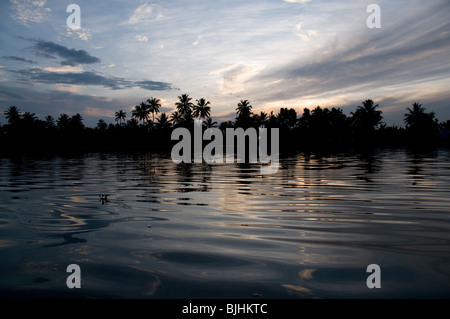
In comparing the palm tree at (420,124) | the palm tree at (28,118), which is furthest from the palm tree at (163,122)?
the palm tree at (420,124)

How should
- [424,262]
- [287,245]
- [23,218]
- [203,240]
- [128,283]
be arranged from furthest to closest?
[23,218] < [203,240] < [287,245] < [424,262] < [128,283]

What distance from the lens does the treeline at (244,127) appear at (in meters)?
58.7

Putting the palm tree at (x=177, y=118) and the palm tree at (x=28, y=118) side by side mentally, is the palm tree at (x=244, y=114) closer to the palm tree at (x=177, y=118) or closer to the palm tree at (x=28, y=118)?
the palm tree at (x=177, y=118)

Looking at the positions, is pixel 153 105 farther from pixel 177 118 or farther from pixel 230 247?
pixel 230 247

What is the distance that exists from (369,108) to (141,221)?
71483mm

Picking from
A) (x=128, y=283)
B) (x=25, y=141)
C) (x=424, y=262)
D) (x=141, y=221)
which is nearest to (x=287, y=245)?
(x=424, y=262)

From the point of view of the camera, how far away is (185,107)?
235 ft

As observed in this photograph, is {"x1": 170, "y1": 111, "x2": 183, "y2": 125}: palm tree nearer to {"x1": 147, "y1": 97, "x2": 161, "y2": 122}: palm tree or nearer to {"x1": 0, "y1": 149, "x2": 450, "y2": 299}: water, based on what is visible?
{"x1": 147, "y1": 97, "x2": 161, "y2": 122}: palm tree

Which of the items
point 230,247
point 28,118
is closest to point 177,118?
point 28,118

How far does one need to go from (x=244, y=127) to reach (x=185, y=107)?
1694 cm

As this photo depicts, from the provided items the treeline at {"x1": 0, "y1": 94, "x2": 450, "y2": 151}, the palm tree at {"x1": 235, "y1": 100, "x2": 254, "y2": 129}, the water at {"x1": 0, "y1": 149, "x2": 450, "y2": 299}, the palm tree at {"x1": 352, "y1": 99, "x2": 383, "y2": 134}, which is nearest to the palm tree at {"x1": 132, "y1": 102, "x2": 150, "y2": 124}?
the treeline at {"x1": 0, "y1": 94, "x2": 450, "y2": 151}
